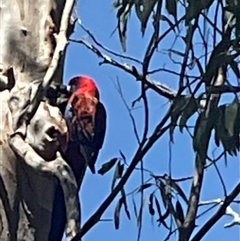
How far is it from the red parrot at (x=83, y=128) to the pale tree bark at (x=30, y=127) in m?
0.34

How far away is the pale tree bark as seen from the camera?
1.81 metres

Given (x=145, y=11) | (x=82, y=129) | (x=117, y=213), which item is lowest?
(x=117, y=213)

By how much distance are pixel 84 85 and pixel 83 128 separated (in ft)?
1.18

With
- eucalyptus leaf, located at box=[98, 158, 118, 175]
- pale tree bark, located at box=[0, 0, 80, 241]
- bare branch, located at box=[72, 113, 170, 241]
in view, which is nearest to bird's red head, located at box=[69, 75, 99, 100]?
eucalyptus leaf, located at box=[98, 158, 118, 175]

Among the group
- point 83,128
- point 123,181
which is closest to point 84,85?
point 83,128

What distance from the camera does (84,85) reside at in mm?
2752

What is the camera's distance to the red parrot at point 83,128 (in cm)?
238

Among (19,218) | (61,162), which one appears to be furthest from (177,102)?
(19,218)

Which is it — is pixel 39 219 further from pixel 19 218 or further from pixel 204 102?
pixel 204 102

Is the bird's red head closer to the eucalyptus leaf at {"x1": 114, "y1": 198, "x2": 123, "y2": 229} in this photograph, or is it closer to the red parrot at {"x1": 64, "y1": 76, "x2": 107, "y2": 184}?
the red parrot at {"x1": 64, "y1": 76, "x2": 107, "y2": 184}

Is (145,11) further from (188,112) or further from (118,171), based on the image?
(118,171)

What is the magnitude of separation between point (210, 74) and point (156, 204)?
40 centimetres

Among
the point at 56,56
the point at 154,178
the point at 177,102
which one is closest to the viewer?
the point at 56,56

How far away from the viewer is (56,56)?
177 cm
